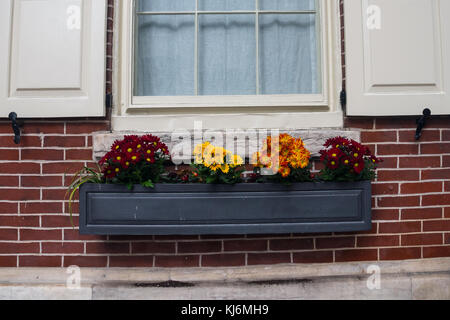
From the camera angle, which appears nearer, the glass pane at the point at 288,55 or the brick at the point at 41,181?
the brick at the point at 41,181

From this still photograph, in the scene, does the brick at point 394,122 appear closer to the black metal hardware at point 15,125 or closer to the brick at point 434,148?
the brick at point 434,148

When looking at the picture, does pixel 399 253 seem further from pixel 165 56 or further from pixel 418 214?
pixel 165 56

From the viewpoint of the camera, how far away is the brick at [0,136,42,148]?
201cm

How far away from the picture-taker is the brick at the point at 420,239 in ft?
6.63

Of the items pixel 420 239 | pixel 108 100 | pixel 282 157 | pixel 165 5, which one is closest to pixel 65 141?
pixel 108 100

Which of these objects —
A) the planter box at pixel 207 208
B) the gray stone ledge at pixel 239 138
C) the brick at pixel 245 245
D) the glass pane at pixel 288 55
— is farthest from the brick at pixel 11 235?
the glass pane at pixel 288 55

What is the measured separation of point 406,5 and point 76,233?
96.9 inches

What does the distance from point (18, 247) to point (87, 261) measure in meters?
0.43

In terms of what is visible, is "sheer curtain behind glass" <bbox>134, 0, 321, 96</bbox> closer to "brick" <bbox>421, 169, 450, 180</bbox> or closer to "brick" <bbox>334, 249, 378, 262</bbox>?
"brick" <bbox>421, 169, 450, 180</bbox>

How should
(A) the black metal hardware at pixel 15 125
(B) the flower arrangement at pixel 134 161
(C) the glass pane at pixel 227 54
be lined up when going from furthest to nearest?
(C) the glass pane at pixel 227 54 < (A) the black metal hardware at pixel 15 125 < (B) the flower arrangement at pixel 134 161

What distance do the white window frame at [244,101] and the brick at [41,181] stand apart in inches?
19.4

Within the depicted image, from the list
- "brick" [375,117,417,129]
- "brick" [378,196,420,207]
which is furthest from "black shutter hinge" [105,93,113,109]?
"brick" [378,196,420,207]

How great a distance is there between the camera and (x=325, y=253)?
2020mm

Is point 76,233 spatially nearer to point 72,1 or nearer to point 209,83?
point 209,83
